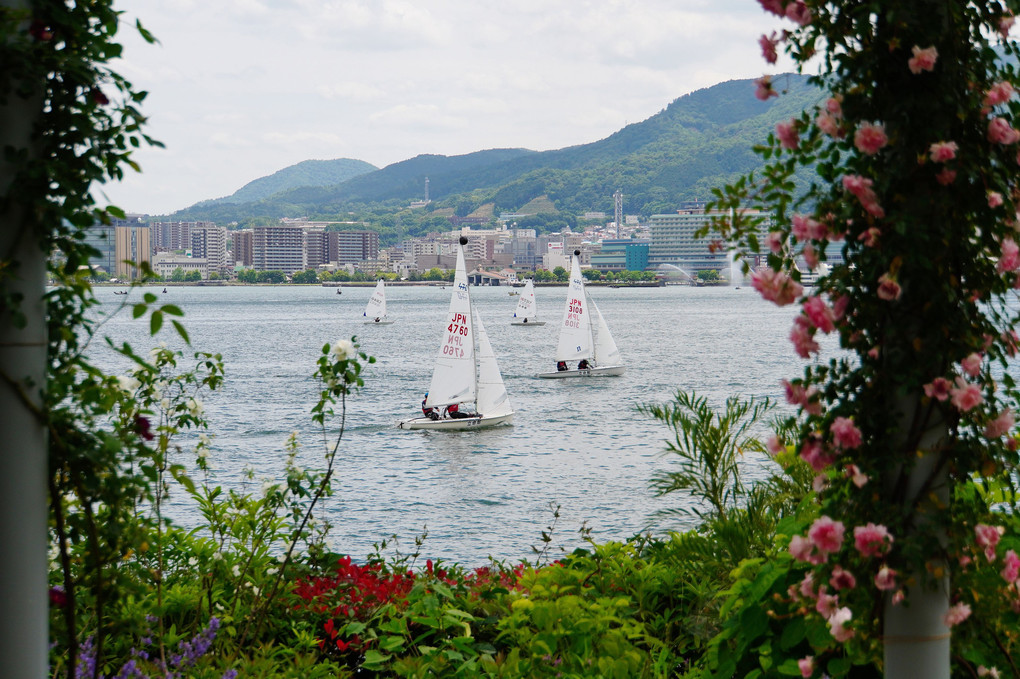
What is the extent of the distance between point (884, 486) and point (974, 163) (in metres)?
0.73

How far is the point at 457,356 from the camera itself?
91.5ft

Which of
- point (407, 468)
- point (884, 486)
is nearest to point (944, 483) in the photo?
point (884, 486)

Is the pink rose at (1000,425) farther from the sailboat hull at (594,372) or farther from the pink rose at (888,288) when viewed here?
the sailboat hull at (594,372)

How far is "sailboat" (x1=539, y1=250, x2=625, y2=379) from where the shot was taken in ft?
137

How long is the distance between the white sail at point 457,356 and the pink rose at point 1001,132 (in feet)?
76.9

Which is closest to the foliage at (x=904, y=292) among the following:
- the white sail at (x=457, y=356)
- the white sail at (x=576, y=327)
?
the white sail at (x=457, y=356)

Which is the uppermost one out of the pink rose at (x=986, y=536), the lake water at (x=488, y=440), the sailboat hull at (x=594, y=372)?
the pink rose at (x=986, y=536)

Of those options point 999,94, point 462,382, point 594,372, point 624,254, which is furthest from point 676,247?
point 999,94

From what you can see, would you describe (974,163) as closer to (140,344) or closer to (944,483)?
(944,483)

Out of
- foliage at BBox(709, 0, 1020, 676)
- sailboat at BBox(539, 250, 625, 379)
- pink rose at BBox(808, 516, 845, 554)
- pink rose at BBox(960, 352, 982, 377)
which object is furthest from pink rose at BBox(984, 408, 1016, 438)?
sailboat at BBox(539, 250, 625, 379)

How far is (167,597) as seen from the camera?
457 cm

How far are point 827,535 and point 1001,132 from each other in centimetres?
95

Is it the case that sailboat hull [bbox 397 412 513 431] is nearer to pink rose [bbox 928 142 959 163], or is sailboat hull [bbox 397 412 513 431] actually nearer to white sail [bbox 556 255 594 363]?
white sail [bbox 556 255 594 363]

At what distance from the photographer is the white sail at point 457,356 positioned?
26.5 meters
